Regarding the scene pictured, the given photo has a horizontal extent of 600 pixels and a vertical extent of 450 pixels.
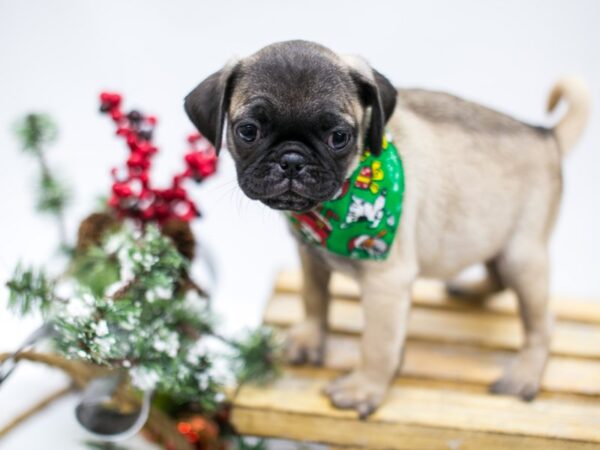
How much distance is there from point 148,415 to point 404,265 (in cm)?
69

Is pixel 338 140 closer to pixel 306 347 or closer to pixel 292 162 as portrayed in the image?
pixel 292 162

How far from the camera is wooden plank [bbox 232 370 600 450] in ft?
5.78

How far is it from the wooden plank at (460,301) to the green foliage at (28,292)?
94cm

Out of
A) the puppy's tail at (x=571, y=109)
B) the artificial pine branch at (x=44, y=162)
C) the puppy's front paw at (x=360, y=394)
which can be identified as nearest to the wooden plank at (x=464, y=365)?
the puppy's front paw at (x=360, y=394)

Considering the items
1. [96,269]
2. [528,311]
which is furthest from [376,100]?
[528,311]

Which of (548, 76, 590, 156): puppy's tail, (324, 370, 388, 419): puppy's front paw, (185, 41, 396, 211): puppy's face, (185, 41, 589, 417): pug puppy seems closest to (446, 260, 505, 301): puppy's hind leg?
(185, 41, 589, 417): pug puppy

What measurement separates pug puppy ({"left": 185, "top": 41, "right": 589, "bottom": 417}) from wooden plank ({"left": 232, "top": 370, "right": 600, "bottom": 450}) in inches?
1.8

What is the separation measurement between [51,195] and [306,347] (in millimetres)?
770

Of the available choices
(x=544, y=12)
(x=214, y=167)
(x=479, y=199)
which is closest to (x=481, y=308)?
(x=479, y=199)

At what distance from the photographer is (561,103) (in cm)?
212

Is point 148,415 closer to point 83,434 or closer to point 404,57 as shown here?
point 83,434

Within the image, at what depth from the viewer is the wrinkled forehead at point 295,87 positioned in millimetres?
1448

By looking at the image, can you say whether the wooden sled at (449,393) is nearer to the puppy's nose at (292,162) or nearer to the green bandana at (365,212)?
the green bandana at (365,212)

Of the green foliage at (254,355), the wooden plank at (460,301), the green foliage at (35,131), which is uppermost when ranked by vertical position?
the green foliage at (35,131)
